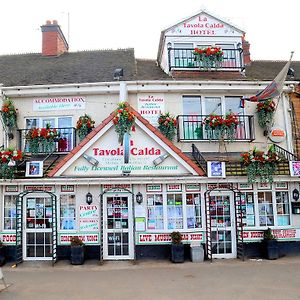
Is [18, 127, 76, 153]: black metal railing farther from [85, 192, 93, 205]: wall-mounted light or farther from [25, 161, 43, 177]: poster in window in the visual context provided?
[85, 192, 93, 205]: wall-mounted light

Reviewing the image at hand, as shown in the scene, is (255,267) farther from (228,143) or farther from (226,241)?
(228,143)

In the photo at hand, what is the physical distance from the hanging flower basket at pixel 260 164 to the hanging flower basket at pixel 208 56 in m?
4.65

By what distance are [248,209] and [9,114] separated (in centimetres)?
916

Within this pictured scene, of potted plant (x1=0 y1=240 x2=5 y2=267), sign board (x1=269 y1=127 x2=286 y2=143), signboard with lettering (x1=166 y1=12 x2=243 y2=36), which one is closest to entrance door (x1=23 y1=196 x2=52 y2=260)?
potted plant (x1=0 y1=240 x2=5 y2=267)

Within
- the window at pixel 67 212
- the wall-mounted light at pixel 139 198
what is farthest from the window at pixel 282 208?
the window at pixel 67 212

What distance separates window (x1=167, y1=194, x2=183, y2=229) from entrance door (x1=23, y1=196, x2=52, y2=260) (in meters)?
3.99

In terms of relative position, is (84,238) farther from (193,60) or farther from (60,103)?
(193,60)

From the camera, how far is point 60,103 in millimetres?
13828

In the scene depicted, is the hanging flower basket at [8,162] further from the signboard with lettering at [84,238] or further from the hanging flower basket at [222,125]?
the hanging flower basket at [222,125]

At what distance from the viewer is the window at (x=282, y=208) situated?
12602 mm

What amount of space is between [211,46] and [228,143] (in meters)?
4.32

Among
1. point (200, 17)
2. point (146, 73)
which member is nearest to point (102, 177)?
point (146, 73)

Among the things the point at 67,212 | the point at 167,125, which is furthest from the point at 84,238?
the point at 167,125

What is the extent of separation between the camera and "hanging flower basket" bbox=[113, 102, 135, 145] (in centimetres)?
1155
